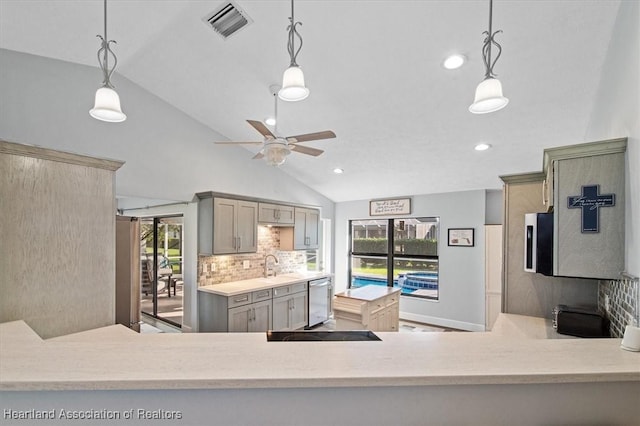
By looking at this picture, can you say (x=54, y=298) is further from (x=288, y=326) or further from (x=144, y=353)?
(x=288, y=326)

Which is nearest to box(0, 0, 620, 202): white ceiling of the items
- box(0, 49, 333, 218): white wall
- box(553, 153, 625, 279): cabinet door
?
box(0, 49, 333, 218): white wall

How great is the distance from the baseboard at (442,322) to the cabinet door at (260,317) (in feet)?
9.06

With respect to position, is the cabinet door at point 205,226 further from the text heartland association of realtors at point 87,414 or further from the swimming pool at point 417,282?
the swimming pool at point 417,282

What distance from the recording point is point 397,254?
20.0 ft

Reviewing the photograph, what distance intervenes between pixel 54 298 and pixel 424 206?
5.29 meters

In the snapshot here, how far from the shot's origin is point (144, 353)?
1.17m

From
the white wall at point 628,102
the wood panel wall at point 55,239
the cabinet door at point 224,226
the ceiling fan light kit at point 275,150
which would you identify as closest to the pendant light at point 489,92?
the white wall at point 628,102

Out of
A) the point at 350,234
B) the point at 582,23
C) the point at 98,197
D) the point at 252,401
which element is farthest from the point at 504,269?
the point at 350,234

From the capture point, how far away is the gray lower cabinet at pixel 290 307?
4617 mm

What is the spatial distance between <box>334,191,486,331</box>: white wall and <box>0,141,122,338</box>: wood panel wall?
4.98 meters

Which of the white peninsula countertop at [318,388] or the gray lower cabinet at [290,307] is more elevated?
the white peninsula countertop at [318,388]

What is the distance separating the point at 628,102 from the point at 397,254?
15.3ft

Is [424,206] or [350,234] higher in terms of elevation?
[424,206]

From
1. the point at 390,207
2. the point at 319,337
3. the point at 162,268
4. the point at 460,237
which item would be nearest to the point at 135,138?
the point at 162,268
